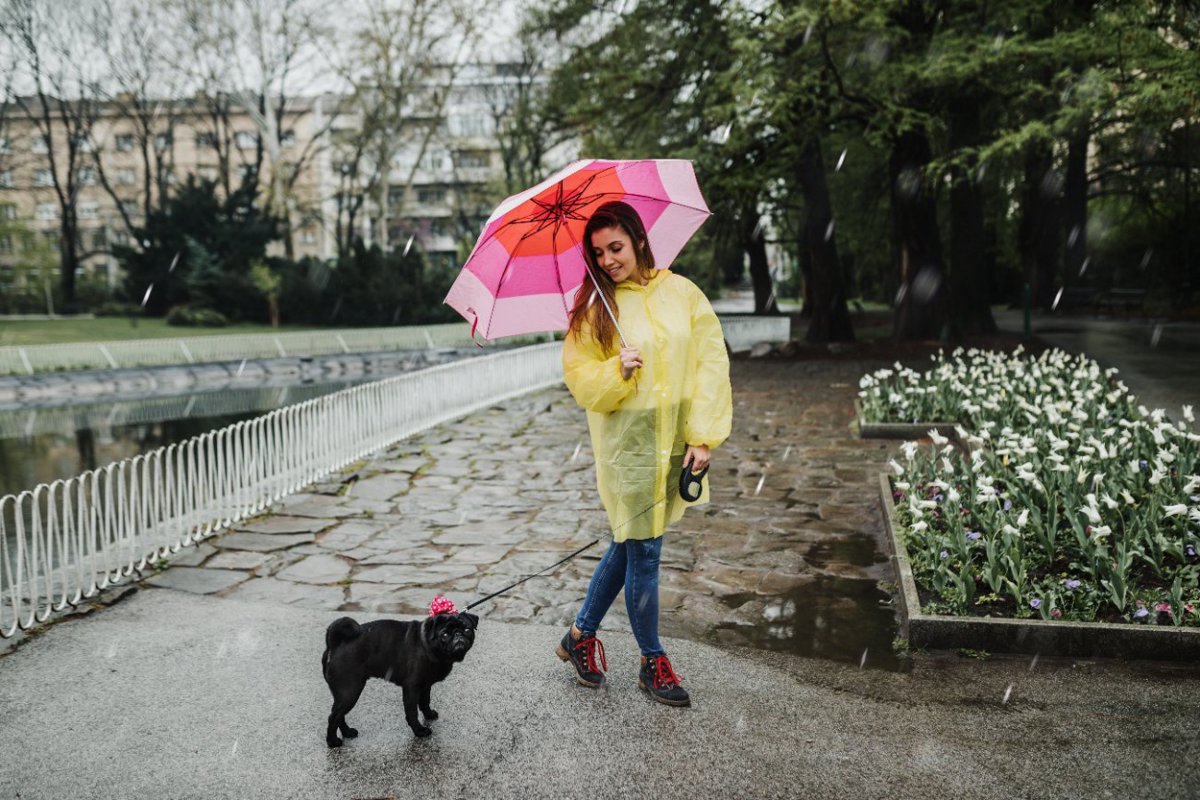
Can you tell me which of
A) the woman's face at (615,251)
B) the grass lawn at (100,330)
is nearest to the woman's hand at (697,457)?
the woman's face at (615,251)

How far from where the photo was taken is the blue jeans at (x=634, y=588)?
13.0 feet

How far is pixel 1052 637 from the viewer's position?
14.9 feet

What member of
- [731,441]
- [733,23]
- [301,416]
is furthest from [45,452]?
[733,23]

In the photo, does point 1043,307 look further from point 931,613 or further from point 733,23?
point 931,613

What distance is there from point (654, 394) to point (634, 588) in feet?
2.77

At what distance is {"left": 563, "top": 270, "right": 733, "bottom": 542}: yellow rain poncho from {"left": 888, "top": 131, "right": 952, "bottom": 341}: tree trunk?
18.1m

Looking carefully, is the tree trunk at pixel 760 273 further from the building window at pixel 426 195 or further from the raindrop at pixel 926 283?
the building window at pixel 426 195

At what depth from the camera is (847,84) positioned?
17.5 m

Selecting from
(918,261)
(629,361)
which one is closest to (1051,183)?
(918,261)

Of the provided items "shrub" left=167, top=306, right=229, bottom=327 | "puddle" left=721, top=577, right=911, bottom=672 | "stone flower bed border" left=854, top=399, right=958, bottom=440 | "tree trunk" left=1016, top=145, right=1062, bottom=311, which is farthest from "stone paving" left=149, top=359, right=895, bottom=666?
"shrub" left=167, top=306, right=229, bottom=327

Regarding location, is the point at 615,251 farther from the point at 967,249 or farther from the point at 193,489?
the point at 967,249

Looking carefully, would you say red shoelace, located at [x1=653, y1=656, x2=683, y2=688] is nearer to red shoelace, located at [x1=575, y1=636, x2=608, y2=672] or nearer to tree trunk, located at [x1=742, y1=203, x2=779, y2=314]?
red shoelace, located at [x1=575, y1=636, x2=608, y2=672]

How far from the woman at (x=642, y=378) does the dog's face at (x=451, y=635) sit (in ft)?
2.51

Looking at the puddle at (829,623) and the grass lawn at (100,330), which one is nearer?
the puddle at (829,623)
